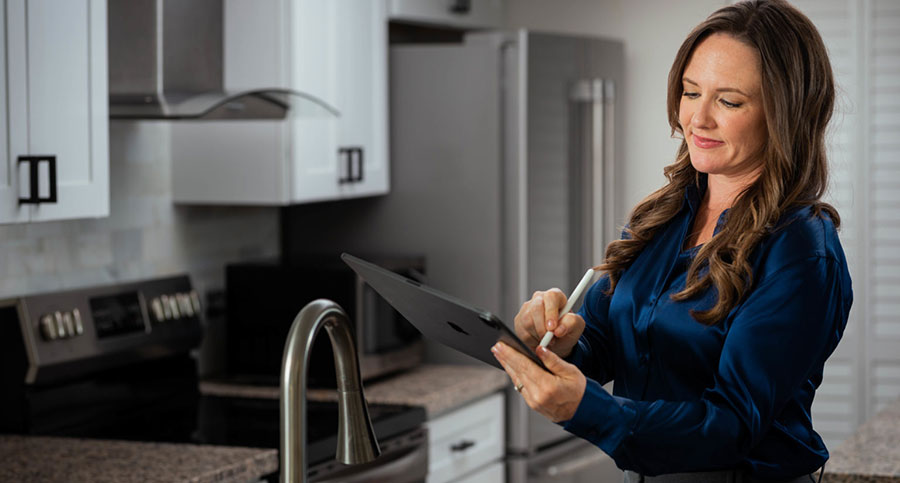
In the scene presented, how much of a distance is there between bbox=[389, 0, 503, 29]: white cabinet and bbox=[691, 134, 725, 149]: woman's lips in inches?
83.6

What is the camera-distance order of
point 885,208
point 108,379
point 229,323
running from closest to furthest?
point 108,379 → point 229,323 → point 885,208

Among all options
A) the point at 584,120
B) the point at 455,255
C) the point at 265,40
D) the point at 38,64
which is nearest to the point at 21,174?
the point at 38,64

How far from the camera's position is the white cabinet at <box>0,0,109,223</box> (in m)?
2.05

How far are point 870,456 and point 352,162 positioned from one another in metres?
1.76

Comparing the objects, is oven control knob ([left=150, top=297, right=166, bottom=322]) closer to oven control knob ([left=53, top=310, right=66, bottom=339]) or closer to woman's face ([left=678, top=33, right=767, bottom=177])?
oven control knob ([left=53, top=310, right=66, bottom=339])

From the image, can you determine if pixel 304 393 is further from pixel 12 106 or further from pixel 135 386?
pixel 135 386

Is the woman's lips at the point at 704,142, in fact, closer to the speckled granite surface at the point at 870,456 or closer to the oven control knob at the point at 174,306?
the speckled granite surface at the point at 870,456

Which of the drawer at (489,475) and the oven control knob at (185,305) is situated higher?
the oven control knob at (185,305)

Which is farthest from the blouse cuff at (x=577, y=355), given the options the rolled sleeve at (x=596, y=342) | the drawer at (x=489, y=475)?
the drawer at (x=489, y=475)

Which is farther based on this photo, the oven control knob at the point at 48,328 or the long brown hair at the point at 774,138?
the oven control knob at the point at 48,328

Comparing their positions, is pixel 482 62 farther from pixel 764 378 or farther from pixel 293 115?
pixel 764 378

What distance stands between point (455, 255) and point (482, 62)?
591mm

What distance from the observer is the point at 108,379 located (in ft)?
9.04

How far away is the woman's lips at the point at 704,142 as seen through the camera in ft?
4.54
